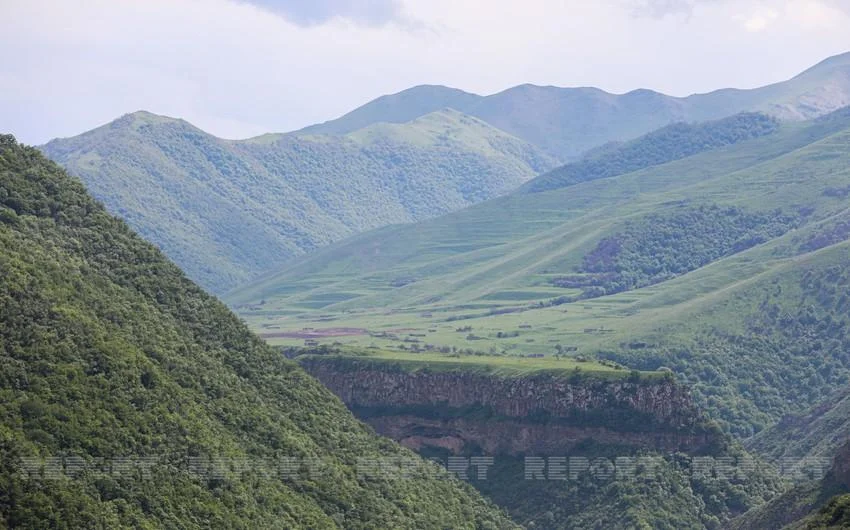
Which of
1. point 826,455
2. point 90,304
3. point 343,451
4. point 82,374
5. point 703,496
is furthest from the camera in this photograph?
point 826,455

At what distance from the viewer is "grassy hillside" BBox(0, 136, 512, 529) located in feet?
293

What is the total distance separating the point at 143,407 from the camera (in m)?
99.4

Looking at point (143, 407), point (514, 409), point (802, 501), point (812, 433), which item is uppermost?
point (143, 407)

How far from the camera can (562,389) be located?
155m

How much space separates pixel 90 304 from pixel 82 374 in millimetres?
11014

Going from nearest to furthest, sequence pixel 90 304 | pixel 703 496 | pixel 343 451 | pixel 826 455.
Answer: pixel 90 304, pixel 343 451, pixel 703 496, pixel 826 455

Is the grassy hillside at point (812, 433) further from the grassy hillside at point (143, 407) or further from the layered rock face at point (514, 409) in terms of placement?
the grassy hillside at point (143, 407)

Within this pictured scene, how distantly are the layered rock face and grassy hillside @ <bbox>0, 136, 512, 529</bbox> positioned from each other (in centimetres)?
1940

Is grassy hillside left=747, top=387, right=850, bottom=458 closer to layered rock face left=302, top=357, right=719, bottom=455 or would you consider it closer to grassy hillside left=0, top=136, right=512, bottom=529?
layered rock face left=302, top=357, right=719, bottom=455

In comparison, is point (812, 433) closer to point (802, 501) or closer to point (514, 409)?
point (514, 409)

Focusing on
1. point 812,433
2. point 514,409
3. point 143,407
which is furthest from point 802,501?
point 812,433

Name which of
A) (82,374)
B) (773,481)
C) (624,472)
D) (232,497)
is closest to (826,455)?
(773,481)

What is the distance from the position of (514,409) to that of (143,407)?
64.4 meters

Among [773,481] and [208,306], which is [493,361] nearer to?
[773,481]
